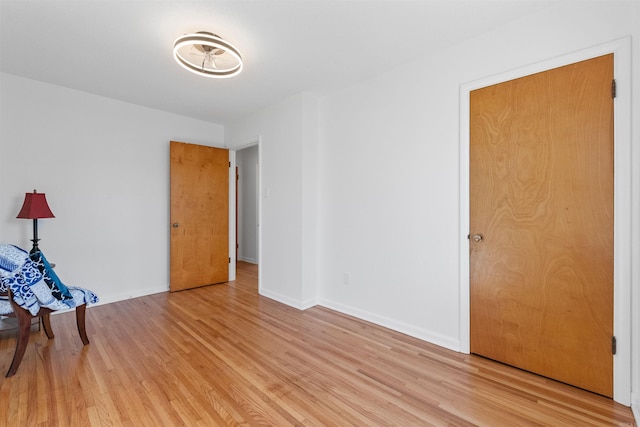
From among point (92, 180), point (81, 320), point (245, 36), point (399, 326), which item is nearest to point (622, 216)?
point (399, 326)

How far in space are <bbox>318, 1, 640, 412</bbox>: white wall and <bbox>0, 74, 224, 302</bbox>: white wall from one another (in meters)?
2.40

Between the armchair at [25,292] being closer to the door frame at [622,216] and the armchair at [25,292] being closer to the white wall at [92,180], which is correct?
the white wall at [92,180]

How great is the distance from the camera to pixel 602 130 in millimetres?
1730

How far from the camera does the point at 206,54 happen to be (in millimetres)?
2342

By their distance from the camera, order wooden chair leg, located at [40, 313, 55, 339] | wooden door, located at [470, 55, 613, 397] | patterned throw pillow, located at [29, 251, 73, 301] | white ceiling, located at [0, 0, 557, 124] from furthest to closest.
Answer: wooden chair leg, located at [40, 313, 55, 339] → patterned throw pillow, located at [29, 251, 73, 301] → white ceiling, located at [0, 0, 557, 124] → wooden door, located at [470, 55, 613, 397]

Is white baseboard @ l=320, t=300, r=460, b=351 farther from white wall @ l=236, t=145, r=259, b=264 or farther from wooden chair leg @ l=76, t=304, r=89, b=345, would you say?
white wall @ l=236, t=145, r=259, b=264

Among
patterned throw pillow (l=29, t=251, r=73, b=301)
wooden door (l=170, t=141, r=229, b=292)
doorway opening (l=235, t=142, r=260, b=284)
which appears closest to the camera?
patterned throw pillow (l=29, t=251, r=73, b=301)

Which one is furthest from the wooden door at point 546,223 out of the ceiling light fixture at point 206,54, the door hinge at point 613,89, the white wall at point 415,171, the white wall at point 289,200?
the ceiling light fixture at point 206,54

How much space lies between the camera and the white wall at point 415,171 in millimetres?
1822

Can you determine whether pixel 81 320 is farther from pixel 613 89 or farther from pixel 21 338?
pixel 613 89

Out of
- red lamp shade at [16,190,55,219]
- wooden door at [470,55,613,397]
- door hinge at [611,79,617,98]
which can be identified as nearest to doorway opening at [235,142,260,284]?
red lamp shade at [16,190,55,219]

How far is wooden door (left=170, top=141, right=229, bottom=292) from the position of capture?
3.97 metres

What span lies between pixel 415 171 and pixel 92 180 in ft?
12.0

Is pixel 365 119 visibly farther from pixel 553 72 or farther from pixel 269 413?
pixel 269 413
